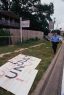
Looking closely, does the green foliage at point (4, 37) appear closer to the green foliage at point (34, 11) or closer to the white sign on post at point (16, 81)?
the white sign on post at point (16, 81)

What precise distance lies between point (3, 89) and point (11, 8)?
80.0m

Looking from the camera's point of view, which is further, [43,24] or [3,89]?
[43,24]

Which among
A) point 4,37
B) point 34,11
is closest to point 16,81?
point 4,37

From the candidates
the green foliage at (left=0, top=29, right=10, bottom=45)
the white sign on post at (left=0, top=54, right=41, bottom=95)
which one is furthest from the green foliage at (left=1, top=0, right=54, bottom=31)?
the white sign on post at (left=0, top=54, right=41, bottom=95)

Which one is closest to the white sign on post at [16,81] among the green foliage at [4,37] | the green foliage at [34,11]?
the green foliage at [4,37]

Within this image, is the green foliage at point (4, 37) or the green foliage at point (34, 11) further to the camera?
the green foliage at point (34, 11)

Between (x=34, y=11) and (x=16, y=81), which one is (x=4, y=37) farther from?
(x=34, y=11)

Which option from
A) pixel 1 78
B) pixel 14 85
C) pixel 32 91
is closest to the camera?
pixel 32 91

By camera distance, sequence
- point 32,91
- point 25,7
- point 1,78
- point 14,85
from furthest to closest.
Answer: point 25,7 < point 1,78 < point 14,85 < point 32,91

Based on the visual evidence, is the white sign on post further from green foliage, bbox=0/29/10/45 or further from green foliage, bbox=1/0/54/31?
green foliage, bbox=1/0/54/31

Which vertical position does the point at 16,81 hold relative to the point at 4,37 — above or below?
above

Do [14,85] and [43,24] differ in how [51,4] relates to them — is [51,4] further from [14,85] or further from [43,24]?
[14,85]

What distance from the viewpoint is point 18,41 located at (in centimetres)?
3681

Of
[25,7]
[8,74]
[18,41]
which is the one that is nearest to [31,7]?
[25,7]
